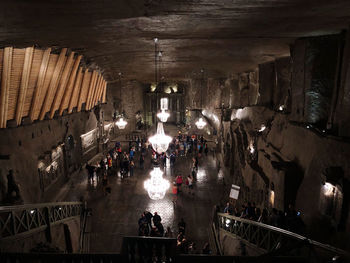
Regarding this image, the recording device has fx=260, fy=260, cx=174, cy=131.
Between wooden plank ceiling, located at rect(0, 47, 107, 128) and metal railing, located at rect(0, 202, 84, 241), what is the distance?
2870 mm

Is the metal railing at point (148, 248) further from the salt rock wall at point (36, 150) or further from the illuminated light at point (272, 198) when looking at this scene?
the salt rock wall at point (36, 150)

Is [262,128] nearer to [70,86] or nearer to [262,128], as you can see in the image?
[262,128]

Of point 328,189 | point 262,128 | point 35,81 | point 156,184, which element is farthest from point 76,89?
point 328,189

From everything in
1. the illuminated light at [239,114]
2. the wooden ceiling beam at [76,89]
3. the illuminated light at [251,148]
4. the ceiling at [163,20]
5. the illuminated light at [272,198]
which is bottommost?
the illuminated light at [272,198]

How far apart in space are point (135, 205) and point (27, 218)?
534cm

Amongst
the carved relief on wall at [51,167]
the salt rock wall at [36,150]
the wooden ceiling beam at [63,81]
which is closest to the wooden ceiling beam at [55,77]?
the wooden ceiling beam at [63,81]

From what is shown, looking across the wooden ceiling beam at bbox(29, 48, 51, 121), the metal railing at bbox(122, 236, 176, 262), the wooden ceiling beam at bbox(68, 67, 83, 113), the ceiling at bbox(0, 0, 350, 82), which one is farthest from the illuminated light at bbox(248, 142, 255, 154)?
the wooden ceiling beam at bbox(29, 48, 51, 121)

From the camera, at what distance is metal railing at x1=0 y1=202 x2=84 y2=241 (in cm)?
609

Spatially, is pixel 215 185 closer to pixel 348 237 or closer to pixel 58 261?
pixel 348 237

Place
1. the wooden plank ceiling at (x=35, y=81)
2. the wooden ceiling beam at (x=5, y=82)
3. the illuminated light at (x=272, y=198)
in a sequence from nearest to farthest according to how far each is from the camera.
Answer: the wooden ceiling beam at (x=5, y=82)
the wooden plank ceiling at (x=35, y=81)
the illuminated light at (x=272, y=198)

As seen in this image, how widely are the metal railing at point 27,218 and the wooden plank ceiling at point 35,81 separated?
2870 millimetres

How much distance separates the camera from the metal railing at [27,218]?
6.09 meters

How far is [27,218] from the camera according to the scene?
6547mm

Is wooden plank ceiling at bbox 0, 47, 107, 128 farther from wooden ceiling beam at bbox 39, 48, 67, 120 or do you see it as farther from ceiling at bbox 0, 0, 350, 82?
ceiling at bbox 0, 0, 350, 82
